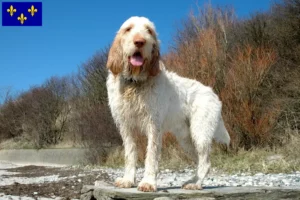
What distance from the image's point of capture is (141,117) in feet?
18.3

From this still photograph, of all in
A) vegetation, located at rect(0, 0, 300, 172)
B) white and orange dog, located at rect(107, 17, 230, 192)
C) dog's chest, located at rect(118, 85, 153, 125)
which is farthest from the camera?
vegetation, located at rect(0, 0, 300, 172)

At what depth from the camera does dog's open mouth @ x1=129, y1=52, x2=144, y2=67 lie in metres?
5.24

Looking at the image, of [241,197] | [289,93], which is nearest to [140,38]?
[241,197]

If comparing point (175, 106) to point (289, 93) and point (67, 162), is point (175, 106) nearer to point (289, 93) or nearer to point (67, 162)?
point (289, 93)

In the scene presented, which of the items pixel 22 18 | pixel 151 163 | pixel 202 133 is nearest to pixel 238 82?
pixel 22 18

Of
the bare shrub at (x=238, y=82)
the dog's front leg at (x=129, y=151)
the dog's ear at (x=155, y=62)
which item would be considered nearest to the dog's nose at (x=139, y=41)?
the dog's ear at (x=155, y=62)

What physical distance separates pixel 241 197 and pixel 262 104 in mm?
10630

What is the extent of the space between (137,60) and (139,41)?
27cm

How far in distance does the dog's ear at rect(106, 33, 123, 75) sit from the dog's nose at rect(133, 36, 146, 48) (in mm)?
338

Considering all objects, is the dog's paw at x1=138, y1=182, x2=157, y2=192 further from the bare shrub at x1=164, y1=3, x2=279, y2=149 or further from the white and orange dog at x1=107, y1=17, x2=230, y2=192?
the bare shrub at x1=164, y1=3, x2=279, y2=149

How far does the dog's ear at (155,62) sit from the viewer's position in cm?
537

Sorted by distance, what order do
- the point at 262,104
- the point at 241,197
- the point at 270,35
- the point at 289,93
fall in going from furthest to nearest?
the point at 270,35 → the point at 289,93 → the point at 262,104 → the point at 241,197

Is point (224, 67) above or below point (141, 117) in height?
above

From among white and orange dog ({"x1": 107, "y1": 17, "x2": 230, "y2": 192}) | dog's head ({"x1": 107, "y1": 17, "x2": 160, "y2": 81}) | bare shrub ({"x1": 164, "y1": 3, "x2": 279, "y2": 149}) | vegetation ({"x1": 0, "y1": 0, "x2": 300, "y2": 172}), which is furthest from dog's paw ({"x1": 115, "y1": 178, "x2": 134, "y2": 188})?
bare shrub ({"x1": 164, "y1": 3, "x2": 279, "y2": 149})
